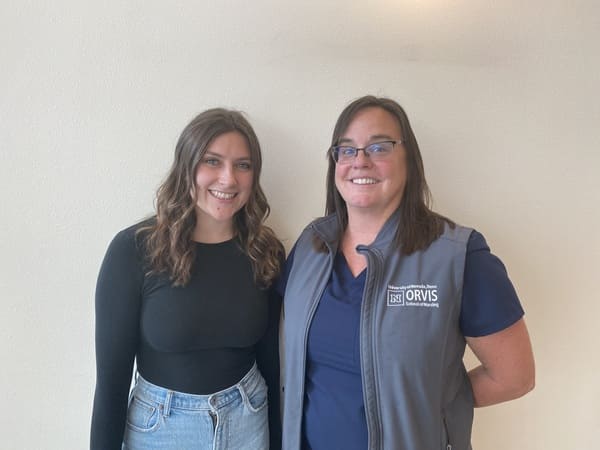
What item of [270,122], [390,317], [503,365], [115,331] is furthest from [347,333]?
[270,122]

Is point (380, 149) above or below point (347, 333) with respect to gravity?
above

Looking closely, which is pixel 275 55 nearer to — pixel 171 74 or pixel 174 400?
pixel 171 74

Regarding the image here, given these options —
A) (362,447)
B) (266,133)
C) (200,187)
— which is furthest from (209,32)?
(362,447)

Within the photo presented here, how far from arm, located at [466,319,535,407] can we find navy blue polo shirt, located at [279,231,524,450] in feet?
0.15

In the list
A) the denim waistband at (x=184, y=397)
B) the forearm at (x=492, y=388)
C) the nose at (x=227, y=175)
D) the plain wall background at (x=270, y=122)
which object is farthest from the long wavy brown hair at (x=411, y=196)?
the denim waistband at (x=184, y=397)

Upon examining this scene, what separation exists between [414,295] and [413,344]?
123 mm

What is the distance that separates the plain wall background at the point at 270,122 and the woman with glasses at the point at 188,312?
0.69ft

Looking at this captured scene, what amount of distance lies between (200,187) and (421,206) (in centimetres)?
67

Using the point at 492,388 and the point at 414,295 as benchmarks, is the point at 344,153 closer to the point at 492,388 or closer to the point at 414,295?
the point at 414,295

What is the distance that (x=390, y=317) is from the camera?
3.51ft

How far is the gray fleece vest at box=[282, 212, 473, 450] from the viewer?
3.44 feet

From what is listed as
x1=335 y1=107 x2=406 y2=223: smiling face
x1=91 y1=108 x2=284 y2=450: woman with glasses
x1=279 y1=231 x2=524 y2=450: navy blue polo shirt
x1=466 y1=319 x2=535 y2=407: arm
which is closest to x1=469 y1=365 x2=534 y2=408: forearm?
x1=466 y1=319 x2=535 y2=407: arm

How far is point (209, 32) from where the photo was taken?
1408 millimetres

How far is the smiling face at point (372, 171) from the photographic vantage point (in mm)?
1183
